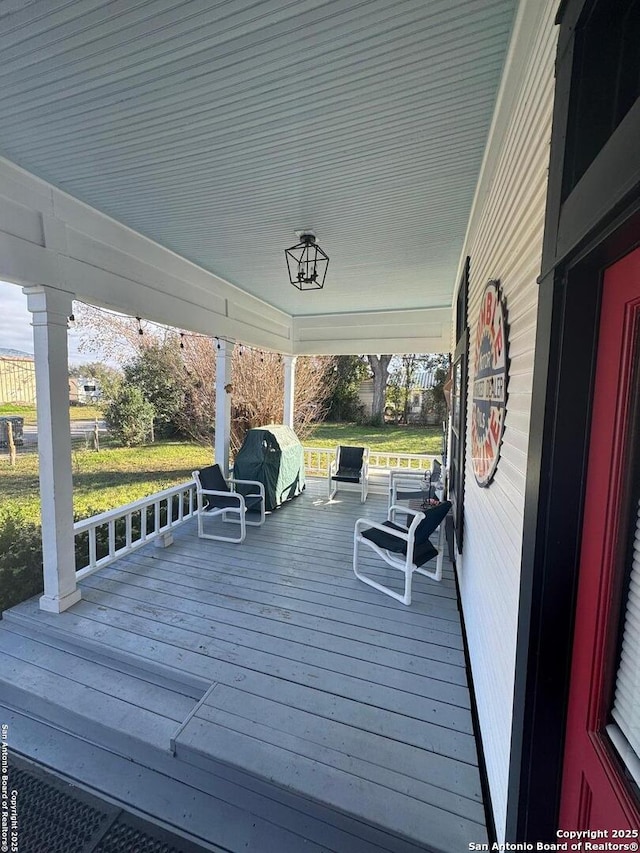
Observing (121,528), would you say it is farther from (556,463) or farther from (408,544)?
(556,463)

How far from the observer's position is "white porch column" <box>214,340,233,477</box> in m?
4.89

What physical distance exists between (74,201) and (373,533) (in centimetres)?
376

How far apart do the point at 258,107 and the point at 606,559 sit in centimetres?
238

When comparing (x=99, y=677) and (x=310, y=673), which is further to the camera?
(x=99, y=677)

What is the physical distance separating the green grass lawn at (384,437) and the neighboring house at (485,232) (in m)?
7.75

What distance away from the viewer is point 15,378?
4.01 meters

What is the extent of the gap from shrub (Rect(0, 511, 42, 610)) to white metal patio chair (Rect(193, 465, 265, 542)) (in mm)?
1529

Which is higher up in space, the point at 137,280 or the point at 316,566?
the point at 137,280

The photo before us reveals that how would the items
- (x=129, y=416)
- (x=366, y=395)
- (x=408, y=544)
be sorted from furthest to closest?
A: (x=366, y=395) < (x=129, y=416) < (x=408, y=544)

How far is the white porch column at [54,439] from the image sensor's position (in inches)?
104

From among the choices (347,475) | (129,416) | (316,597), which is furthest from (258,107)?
(129,416)

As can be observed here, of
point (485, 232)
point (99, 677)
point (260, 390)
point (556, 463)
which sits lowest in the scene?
point (99, 677)

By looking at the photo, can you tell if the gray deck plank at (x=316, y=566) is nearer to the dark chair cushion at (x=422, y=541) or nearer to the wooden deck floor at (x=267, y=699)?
the wooden deck floor at (x=267, y=699)

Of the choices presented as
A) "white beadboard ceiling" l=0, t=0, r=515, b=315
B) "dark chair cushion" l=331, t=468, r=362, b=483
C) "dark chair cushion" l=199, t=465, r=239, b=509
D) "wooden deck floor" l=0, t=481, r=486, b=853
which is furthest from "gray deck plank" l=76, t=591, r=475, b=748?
"dark chair cushion" l=331, t=468, r=362, b=483
